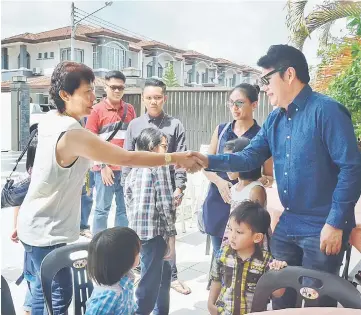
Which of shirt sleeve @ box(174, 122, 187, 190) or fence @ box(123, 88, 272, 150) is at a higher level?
fence @ box(123, 88, 272, 150)

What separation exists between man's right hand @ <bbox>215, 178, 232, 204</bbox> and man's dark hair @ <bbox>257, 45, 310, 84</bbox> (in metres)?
0.80

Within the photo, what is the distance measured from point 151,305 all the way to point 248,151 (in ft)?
2.88

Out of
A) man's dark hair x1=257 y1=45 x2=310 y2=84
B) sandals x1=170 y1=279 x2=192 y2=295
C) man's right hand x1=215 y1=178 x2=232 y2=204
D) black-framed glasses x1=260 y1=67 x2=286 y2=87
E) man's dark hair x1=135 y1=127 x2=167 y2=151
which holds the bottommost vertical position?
sandals x1=170 y1=279 x2=192 y2=295

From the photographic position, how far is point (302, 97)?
1.58 metres

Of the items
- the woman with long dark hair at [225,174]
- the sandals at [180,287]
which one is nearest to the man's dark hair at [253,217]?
the woman with long dark hair at [225,174]

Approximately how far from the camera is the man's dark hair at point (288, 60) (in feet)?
5.23

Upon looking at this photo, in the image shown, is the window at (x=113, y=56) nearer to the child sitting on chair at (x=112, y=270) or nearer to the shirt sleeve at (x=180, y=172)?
the shirt sleeve at (x=180, y=172)

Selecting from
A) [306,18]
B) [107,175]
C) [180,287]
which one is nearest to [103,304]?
[180,287]

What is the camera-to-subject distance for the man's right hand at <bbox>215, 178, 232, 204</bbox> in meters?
2.21

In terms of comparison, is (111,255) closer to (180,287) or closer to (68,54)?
(180,287)

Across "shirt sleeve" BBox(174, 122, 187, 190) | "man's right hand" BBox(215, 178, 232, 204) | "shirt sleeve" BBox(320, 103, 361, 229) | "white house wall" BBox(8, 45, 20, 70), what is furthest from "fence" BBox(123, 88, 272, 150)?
"white house wall" BBox(8, 45, 20, 70)

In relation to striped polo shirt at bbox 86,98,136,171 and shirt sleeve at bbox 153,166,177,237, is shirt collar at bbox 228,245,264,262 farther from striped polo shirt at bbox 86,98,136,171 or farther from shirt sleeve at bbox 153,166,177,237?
striped polo shirt at bbox 86,98,136,171

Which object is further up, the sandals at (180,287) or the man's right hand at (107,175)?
the man's right hand at (107,175)

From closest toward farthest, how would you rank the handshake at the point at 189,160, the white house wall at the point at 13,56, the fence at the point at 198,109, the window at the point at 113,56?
the handshake at the point at 189,160
the fence at the point at 198,109
the window at the point at 113,56
the white house wall at the point at 13,56
